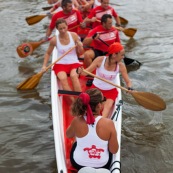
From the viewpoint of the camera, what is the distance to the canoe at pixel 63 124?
13.2 feet

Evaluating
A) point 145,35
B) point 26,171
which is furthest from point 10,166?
point 145,35

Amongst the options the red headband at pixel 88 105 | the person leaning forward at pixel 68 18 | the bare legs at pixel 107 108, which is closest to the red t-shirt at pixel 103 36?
the person leaning forward at pixel 68 18

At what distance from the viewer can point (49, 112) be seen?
666cm

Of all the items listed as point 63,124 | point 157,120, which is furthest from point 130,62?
point 63,124

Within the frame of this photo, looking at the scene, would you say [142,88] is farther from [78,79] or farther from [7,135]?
[7,135]

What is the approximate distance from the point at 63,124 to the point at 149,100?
1.47 m

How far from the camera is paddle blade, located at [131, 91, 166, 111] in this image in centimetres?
521

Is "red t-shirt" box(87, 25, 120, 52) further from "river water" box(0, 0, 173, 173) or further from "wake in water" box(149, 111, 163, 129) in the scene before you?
"wake in water" box(149, 111, 163, 129)

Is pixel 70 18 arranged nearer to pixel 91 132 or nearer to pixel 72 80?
pixel 72 80

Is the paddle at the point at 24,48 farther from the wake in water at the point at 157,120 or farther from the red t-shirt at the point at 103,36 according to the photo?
the wake in water at the point at 157,120

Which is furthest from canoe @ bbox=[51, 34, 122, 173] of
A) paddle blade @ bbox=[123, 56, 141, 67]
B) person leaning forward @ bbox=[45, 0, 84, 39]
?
paddle blade @ bbox=[123, 56, 141, 67]

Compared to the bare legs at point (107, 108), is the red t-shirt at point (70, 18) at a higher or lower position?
higher

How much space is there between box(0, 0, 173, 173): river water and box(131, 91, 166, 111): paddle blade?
2.68ft

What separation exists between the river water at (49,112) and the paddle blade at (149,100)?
0.82 metres
